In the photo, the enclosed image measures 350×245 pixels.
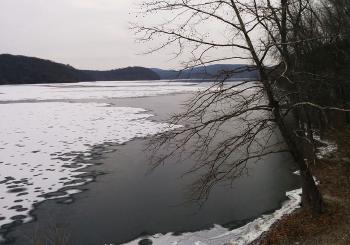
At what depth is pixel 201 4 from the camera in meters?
9.25

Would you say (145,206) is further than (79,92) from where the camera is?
No

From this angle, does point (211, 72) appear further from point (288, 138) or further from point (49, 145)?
point (49, 145)

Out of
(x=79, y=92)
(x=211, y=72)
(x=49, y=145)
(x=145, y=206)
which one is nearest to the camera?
(x=211, y=72)

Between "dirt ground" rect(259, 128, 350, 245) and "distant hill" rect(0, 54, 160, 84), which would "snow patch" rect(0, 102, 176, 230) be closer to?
"dirt ground" rect(259, 128, 350, 245)

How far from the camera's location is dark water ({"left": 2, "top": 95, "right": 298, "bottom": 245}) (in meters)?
11.3

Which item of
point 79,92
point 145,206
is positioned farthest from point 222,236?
point 79,92

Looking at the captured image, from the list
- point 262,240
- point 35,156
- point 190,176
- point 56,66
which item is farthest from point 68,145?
point 56,66

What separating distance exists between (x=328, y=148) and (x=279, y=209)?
30.6ft

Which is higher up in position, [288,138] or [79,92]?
[288,138]

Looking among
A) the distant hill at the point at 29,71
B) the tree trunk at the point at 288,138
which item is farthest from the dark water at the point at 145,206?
the distant hill at the point at 29,71

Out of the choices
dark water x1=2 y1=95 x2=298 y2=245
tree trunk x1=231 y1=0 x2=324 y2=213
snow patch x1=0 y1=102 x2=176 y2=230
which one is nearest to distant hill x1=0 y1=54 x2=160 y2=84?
snow patch x1=0 y1=102 x2=176 y2=230

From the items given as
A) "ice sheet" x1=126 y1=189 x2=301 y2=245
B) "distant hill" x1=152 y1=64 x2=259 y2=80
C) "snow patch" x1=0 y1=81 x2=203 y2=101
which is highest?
"distant hill" x1=152 y1=64 x2=259 y2=80

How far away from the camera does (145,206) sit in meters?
13.1

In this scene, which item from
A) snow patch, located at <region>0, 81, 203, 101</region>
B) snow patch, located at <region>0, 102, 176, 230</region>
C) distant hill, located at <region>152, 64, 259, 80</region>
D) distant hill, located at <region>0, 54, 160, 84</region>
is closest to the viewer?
distant hill, located at <region>152, 64, 259, 80</region>
